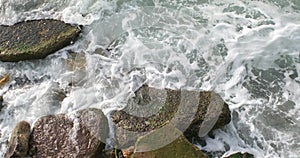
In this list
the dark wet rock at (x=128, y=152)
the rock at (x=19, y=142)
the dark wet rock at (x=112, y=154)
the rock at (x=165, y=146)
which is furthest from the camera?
the rock at (x=19, y=142)

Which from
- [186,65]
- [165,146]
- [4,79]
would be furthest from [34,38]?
[165,146]

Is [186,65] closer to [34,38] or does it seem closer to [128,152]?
[128,152]

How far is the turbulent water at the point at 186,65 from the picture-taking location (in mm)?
4312

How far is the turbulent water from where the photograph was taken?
4312 mm

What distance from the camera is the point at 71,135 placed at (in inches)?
166

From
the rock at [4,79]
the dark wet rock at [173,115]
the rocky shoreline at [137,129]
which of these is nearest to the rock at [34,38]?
the rock at [4,79]

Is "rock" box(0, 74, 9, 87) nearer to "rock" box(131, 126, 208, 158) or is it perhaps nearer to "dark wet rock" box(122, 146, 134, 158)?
"dark wet rock" box(122, 146, 134, 158)

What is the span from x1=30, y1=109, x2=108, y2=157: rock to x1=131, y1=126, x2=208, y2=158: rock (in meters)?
0.48

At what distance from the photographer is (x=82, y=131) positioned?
4.21 m

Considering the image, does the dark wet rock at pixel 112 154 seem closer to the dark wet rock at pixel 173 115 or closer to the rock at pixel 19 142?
the dark wet rock at pixel 173 115

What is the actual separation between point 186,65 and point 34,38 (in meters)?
1.96

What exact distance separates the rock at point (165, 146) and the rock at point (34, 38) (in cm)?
191

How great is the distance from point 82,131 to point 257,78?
205cm

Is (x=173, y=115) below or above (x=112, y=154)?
above
